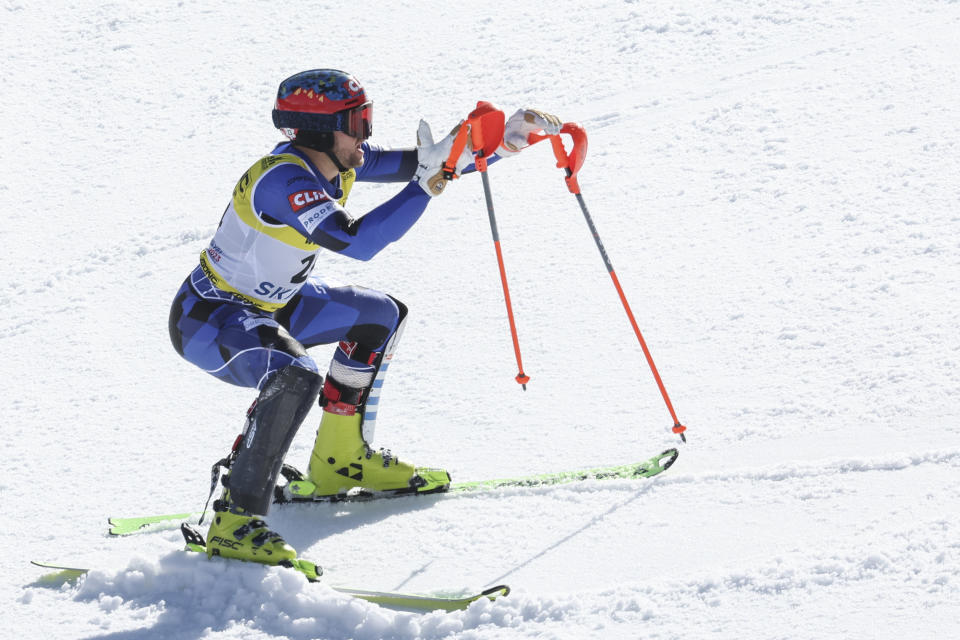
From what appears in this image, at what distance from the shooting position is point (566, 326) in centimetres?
631

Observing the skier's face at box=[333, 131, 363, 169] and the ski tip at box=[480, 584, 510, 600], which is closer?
the ski tip at box=[480, 584, 510, 600]

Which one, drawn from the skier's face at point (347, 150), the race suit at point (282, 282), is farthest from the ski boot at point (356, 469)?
the skier's face at point (347, 150)

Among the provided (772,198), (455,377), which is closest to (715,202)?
(772,198)

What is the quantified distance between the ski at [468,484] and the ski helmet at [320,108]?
1.53 m

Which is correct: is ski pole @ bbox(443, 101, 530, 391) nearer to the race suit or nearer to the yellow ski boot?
the race suit

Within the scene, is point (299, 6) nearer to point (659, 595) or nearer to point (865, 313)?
point (865, 313)

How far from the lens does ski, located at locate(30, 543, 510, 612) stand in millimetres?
3939

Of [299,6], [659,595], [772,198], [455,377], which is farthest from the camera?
[299,6]

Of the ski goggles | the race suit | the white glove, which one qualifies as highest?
the ski goggles

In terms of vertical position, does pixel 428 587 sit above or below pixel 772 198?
below

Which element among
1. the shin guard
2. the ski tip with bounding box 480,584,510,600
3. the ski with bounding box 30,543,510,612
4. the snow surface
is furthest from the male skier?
the ski tip with bounding box 480,584,510,600

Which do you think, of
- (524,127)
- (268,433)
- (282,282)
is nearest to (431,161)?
(524,127)

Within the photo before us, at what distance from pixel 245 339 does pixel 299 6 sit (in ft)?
27.6

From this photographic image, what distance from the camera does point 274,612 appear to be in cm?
401
